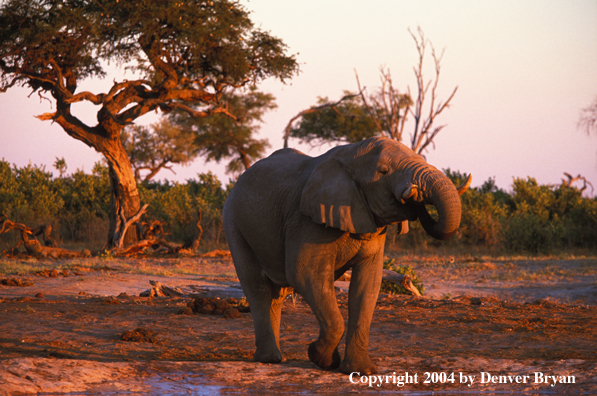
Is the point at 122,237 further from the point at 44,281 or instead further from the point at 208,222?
the point at 44,281

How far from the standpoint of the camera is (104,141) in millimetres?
16969

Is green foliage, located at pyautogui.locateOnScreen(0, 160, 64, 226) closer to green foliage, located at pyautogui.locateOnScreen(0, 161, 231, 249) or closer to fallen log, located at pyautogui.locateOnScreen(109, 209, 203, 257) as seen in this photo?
green foliage, located at pyautogui.locateOnScreen(0, 161, 231, 249)

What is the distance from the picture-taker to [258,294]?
5.81m

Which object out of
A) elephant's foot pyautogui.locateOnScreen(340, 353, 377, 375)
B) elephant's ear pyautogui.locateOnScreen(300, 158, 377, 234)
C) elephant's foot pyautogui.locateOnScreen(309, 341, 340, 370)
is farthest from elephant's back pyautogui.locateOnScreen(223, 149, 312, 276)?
elephant's foot pyautogui.locateOnScreen(340, 353, 377, 375)

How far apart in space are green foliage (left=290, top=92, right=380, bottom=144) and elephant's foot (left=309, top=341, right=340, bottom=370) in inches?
1202

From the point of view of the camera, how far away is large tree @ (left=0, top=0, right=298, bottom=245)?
656 inches

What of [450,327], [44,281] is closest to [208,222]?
[44,281]

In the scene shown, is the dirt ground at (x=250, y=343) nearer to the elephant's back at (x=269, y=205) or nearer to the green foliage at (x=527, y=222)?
the elephant's back at (x=269, y=205)

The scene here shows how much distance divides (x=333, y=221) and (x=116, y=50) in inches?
594

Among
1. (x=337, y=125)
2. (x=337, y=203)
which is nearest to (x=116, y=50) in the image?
(x=337, y=203)

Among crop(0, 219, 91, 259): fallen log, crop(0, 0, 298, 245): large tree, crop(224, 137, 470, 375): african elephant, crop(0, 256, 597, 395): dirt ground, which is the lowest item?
crop(0, 256, 597, 395): dirt ground

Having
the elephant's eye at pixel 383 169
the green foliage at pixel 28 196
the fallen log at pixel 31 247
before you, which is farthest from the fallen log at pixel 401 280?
the green foliage at pixel 28 196

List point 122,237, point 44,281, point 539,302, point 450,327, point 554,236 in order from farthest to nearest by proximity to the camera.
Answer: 1. point 554,236
2. point 122,237
3. point 44,281
4. point 539,302
5. point 450,327

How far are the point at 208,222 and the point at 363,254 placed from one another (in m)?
16.2
